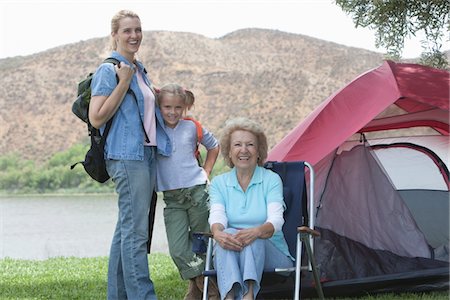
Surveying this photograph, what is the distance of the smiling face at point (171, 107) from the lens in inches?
168

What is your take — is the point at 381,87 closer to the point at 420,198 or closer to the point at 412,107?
the point at 412,107

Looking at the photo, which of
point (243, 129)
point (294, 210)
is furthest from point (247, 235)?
point (243, 129)

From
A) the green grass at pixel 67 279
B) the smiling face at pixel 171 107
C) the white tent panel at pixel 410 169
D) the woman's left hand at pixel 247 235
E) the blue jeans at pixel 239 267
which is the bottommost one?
the green grass at pixel 67 279

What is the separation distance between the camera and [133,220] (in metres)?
3.97

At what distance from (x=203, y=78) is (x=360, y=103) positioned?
3264 centimetres

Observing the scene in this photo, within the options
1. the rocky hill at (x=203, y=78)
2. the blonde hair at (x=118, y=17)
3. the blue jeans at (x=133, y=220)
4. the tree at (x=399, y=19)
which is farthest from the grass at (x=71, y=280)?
the rocky hill at (x=203, y=78)

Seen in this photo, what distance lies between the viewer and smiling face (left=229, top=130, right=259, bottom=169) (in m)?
3.99

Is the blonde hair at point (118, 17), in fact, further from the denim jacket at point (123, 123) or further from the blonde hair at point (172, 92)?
the blonde hair at point (172, 92)

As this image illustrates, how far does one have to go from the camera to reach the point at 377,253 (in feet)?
17.7

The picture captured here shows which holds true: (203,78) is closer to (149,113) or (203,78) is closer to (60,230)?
(60,230)

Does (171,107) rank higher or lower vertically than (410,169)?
higher

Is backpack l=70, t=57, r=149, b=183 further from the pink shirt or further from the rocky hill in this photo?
the rocky hill

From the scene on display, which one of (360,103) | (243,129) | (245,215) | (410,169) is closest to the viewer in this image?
(245,215)

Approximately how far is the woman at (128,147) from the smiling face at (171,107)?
0.56ft
